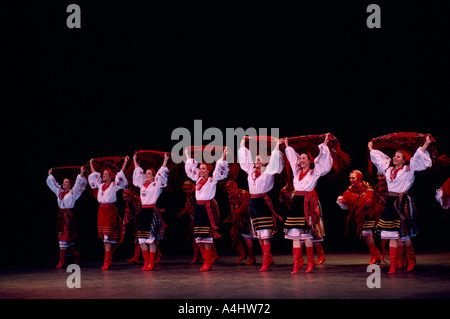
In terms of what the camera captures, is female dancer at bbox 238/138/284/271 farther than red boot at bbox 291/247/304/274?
Yes

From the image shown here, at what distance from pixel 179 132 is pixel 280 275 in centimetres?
319

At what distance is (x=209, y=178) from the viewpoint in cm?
680

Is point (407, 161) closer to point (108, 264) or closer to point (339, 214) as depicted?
point (339, 214)

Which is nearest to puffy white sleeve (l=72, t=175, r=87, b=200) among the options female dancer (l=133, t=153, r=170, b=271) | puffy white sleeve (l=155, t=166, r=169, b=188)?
female dancer (l=133, t=153, r=170, b=271)

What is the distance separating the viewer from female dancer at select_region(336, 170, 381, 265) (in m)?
6.93

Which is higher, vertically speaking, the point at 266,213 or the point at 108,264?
the point at 266,213

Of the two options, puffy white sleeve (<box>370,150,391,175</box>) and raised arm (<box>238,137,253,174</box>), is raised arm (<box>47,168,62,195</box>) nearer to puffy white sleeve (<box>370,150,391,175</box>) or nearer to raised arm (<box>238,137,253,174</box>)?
raised arm (<box>238,137,253,174</box>)

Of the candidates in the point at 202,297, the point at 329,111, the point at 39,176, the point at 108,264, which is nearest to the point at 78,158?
the point at 39,176

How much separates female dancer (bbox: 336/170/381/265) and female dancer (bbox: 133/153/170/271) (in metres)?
2.22

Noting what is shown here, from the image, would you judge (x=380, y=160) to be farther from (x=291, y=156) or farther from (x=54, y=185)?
(x=54, y=185)

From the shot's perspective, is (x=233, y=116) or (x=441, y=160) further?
(x=233, y=116)

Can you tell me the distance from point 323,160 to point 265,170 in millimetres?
696

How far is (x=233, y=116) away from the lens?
28.1ft

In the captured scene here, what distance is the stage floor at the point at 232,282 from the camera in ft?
15.5
